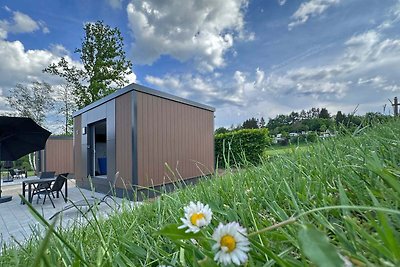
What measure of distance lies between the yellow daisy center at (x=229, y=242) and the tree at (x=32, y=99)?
23729 millimetres

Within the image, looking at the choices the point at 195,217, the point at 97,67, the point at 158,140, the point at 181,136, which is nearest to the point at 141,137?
the point at 158,140

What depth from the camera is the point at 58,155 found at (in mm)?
15516

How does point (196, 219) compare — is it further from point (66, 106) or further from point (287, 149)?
point (66, 106)

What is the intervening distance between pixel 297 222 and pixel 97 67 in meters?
19.1

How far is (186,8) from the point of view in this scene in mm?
10141

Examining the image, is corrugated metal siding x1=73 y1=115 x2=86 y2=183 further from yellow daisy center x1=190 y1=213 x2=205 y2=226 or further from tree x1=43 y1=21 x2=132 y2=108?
yellow daisy center x1=190 y1=213 x2=205 y2=226

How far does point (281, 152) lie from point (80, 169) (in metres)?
10.7

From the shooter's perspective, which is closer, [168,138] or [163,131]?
[163,131]

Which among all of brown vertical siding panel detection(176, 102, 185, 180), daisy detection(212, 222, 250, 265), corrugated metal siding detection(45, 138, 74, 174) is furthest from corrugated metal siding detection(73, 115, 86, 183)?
daisy detection(212, 222, 250, 265)

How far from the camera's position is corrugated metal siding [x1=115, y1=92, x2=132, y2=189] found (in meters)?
6.95

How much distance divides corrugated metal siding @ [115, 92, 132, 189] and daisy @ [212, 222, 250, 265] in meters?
6.88

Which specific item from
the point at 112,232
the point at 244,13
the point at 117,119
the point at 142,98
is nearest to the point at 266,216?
the point at 112,232

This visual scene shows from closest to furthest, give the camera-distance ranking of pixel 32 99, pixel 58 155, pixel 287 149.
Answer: pixel 287 149, pixel 58 155, pixel 32 99

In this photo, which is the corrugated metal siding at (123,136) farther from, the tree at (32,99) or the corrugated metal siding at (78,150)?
the tree at (32,99)
